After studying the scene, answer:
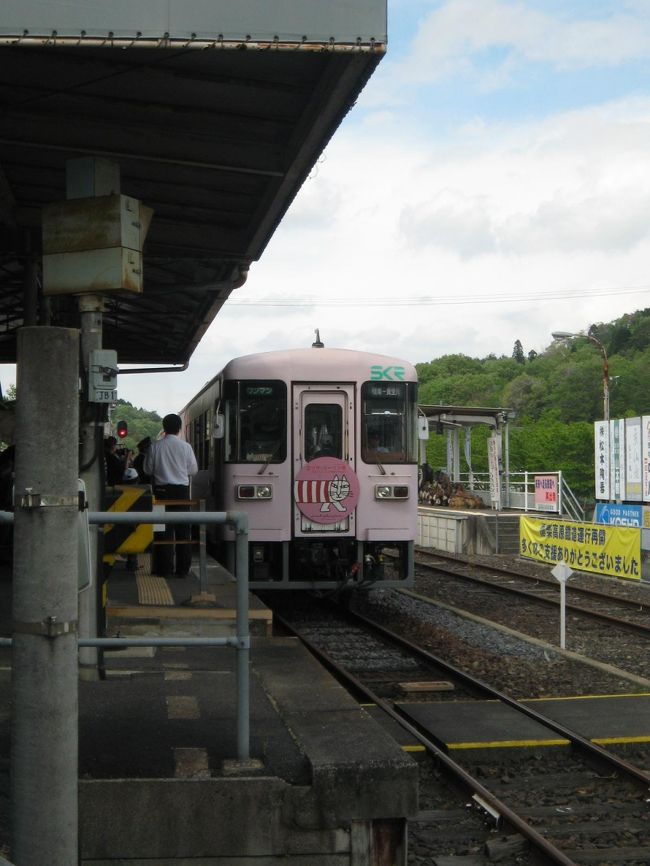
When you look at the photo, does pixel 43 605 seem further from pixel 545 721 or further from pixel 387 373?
pixel 387 373

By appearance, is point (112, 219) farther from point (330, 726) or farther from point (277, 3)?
point (330, 726)

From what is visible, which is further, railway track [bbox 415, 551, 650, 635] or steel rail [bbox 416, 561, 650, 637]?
railway track [bbox 415, 551, 650, 635]

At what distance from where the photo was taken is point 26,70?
628cm

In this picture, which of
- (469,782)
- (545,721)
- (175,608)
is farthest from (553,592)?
(469,782)

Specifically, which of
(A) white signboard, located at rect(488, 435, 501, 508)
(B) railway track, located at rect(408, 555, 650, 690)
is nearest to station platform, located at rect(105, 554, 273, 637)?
(B) railway track, located at rect(408, 555, 650, 690)

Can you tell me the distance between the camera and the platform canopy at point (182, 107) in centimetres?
525

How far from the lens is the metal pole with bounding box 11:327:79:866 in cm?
328

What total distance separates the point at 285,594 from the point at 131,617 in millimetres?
8271

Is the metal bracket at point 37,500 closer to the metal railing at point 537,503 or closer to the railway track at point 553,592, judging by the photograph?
the railway track at point 553,592

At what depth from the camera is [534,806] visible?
609 centimetres

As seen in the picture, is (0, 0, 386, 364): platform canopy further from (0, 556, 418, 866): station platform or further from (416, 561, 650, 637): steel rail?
(416, 561, 650, 637): steel rail

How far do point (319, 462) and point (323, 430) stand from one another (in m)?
0.43

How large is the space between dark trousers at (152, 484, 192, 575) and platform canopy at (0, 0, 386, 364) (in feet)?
6.73

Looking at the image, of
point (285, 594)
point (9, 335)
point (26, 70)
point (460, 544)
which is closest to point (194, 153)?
point (26, 70)
